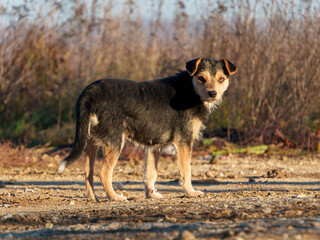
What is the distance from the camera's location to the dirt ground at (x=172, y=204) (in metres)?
3.75

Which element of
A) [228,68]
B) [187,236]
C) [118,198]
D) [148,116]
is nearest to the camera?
[187,236]

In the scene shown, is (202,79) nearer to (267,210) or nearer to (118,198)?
(118,198)

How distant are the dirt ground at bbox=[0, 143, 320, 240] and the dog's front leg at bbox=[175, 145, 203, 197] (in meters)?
0.18

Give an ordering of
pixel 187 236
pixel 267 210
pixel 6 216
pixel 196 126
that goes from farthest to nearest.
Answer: pixel 196 126, pixel 6 216, pixel 267 210, pixel 187 236

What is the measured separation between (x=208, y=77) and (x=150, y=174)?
4.97 ft

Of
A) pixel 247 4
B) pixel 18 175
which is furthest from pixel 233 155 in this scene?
pixel 18 175

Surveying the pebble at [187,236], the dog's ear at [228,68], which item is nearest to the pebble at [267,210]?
the pebble at [187,236]

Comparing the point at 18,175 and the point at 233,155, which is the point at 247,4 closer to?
the point at 233,155

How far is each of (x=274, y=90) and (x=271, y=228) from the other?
764 cm

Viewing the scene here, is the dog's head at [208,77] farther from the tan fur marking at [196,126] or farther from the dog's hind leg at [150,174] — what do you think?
the dog's hind leg at [150,174]

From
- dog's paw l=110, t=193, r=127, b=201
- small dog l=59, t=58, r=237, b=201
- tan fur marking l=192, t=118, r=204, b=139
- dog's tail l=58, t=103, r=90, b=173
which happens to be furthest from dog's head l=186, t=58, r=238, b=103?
dog's paw l=110, t=193, r=127, b=201

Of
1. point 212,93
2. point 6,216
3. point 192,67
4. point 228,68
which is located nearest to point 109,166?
point 6,216

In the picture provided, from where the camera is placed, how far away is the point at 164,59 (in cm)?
1234

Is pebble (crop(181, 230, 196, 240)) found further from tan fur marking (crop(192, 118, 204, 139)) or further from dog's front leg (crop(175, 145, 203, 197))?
tan fur marking (crop(192, 118, 204, 139))
